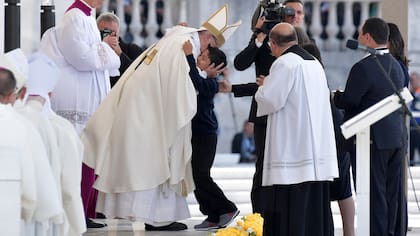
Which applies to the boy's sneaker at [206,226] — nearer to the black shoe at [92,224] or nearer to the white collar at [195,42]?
the black shoe at [92,224]

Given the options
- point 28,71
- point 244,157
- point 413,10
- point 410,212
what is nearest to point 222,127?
point 244,157

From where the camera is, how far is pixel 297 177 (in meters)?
12.1

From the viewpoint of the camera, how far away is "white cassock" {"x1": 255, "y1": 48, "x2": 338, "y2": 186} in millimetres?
Result: 12148

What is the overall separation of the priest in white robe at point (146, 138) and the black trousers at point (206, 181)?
1.88 ft

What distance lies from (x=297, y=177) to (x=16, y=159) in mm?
3235

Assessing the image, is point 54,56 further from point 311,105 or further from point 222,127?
point 222,127

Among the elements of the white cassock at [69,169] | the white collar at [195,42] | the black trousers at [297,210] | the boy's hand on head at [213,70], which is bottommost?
the black trousers at [297,210]

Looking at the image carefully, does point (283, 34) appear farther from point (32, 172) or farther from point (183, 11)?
point (183, 11)

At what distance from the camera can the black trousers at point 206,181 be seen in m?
13.8

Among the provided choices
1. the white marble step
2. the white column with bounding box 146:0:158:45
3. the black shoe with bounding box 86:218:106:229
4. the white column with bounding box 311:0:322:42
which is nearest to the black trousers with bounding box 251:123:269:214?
the black shoe with bounding box 86:218:106:229

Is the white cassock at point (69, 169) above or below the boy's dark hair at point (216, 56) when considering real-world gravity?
below

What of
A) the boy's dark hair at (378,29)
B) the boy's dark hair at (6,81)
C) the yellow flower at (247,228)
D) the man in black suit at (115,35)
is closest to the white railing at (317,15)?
the man in black suit at (115,35)

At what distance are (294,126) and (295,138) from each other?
0.09m

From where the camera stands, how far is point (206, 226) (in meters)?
14.1
